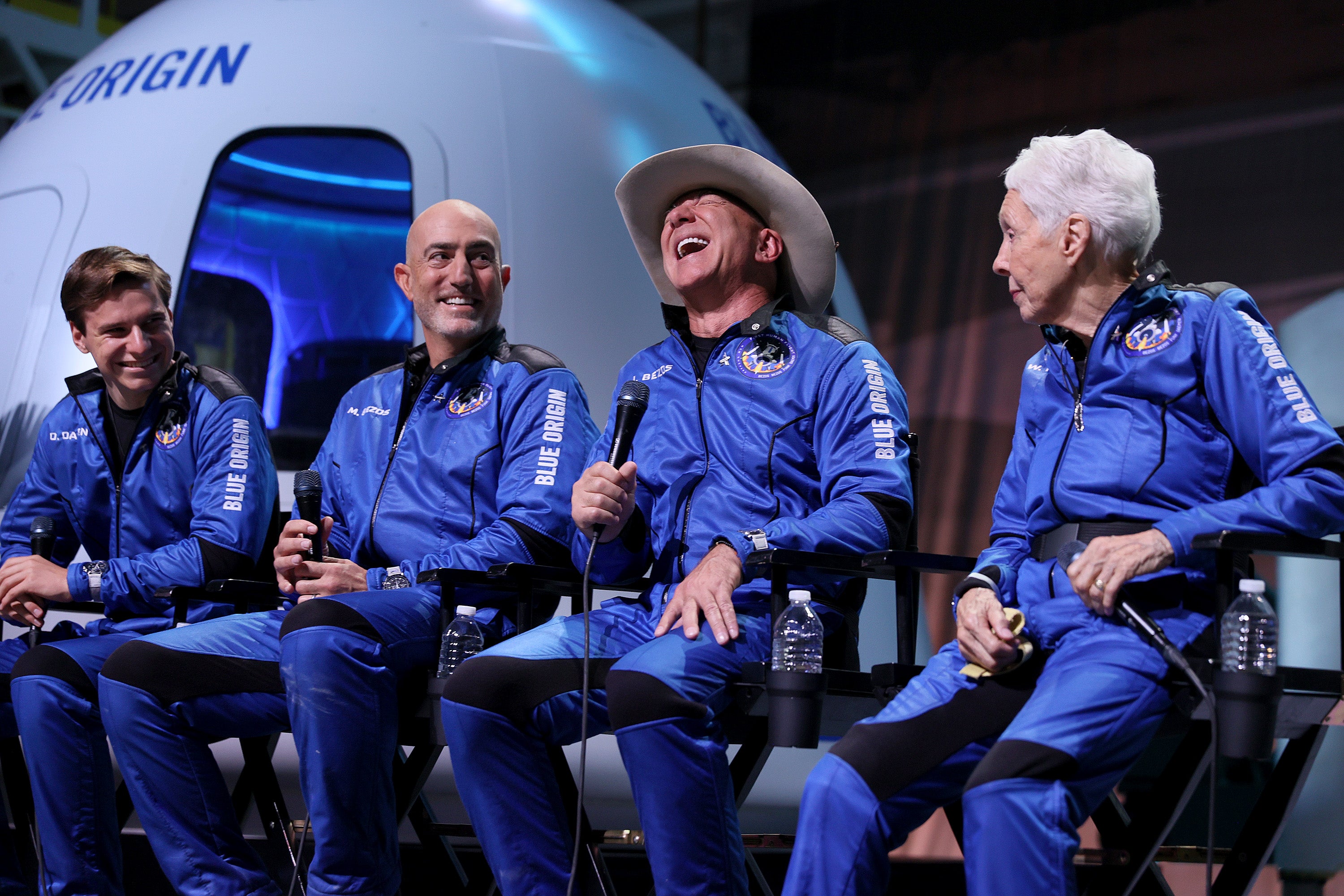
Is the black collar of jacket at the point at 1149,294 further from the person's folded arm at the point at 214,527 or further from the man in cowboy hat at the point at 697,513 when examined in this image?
the person's folded arm at the point at 214,527

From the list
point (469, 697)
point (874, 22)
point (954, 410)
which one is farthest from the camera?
point (874, 22)

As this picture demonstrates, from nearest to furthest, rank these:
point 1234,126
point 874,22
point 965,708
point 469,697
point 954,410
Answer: point 965,708 < point 469,697 < point 1234,126 < point 954,410 < point 874,22

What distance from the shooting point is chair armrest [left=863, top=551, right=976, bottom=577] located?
219 centimetres

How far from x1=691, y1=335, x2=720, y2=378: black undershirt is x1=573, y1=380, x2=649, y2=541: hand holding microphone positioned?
301 mm

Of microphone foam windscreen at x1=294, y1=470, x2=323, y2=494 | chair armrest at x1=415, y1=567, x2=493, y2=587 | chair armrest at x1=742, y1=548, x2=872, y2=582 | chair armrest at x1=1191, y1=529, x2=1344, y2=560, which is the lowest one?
chair armrest at x1=415, y1=567, x2=493, y2=587

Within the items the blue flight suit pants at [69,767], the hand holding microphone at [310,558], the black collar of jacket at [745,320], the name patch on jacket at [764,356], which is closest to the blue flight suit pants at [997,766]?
the name patch on jacket at [764,356]

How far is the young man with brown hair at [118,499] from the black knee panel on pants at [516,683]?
0.98 metres

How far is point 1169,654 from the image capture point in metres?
1.84

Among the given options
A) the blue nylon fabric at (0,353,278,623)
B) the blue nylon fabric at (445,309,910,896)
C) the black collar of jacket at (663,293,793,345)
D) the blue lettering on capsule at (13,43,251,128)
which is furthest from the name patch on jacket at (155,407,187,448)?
the blue lettering on capsule at (13,43,251,128)

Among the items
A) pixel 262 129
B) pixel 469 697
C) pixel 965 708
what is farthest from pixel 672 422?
pixel 262 129

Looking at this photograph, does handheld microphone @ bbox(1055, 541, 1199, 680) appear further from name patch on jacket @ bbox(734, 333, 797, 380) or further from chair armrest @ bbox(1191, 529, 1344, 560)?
name patch on jacket @ bbox(734, 333, 797, 380)

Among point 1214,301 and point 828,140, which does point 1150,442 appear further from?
point 828,140

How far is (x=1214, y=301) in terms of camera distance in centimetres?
208

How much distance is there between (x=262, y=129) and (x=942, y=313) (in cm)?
335
